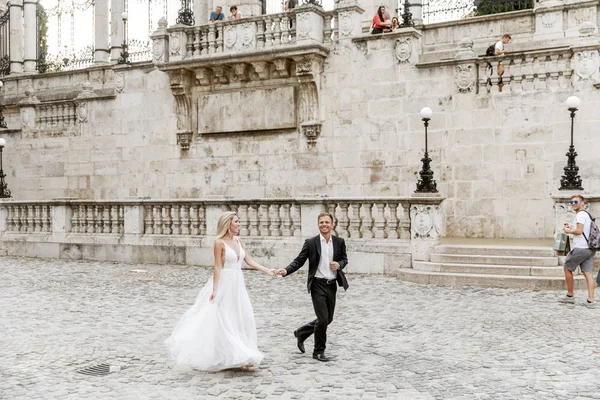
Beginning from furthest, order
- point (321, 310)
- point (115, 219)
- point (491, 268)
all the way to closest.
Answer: point (115, 219) → point (491, 268) → point (321, 310)

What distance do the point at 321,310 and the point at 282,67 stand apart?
1279cm

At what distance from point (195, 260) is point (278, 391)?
10.3 metres

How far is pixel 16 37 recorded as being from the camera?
96.6 ft

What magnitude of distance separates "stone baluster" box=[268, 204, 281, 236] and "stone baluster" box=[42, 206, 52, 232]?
7167 millimetres

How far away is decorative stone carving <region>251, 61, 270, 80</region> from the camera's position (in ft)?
64.1

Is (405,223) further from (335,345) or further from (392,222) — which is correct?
(335,345)

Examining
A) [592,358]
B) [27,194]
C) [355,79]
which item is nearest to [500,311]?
[592,358]

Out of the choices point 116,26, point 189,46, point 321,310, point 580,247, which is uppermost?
point 116,26

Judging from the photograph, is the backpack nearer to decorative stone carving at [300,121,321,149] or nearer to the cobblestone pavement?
the cobblestone pavement

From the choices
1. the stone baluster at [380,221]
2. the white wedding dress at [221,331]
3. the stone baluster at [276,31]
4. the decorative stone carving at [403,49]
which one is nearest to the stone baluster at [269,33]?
the stone baluster at [276,31]

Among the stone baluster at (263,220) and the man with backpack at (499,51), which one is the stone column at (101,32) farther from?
the man with backpack at (499,51)

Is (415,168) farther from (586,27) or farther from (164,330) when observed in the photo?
(164,330)

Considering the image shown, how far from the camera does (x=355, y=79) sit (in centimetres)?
1870

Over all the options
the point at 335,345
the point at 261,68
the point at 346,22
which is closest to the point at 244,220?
the point at 261,68
